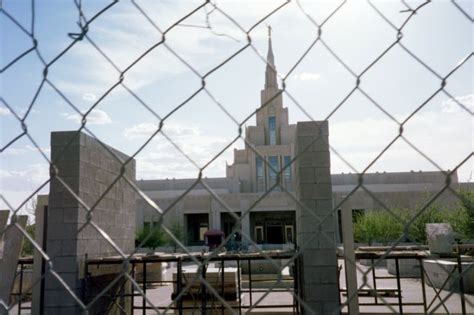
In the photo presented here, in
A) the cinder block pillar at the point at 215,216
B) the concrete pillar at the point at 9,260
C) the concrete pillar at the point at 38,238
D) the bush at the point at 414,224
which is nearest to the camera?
the concrete pillar at the point at 9,260

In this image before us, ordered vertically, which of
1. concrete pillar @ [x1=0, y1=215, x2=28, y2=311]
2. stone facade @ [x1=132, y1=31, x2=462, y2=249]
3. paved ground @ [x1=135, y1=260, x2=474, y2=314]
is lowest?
paved ground @ [x1=135, y1=260, x2=474, y2=314]

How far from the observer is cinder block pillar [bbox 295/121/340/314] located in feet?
20.4

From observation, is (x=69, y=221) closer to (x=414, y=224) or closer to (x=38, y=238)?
(x=38, y=238)

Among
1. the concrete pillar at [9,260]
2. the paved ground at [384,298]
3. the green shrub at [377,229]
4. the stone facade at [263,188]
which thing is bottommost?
the paved ground at [384,298]

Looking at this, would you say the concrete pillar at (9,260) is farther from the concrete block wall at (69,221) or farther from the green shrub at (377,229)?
the green shrub at (377,229)

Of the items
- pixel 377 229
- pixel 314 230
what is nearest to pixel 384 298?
pixel 314 230

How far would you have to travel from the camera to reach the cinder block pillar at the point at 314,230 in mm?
6207

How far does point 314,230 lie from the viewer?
621 centimetres

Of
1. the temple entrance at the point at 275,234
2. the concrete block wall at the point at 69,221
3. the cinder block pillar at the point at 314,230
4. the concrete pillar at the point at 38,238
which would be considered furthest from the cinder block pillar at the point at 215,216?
the cinder block pillar at the point at 314,230

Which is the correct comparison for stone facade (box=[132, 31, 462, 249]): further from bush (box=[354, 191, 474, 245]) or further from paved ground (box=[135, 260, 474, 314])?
paved ground (box=[135, 260, 474, 314])

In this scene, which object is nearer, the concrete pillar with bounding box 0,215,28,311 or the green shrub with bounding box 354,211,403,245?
the concrete pillar with bounding box 0,215,28,311

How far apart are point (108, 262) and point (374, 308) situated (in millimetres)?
6637

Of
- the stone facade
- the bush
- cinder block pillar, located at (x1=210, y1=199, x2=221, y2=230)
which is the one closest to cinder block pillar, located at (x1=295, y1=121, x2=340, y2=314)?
the bush

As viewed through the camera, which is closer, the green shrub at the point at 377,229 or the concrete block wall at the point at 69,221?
the concrete block wall at the point at 69,221
